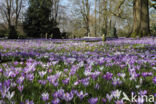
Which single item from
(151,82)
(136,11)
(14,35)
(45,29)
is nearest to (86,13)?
(45,29)

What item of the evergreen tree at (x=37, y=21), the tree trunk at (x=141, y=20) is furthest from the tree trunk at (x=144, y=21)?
the evergreen tree at (x=37, y=21)

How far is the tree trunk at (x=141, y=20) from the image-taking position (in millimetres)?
17547

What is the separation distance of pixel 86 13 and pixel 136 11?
3275 centimetres

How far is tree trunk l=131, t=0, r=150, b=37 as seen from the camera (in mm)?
17547

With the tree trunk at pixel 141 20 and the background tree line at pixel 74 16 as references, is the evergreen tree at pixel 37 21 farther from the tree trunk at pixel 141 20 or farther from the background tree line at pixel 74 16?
the tree trunk at pixel 141 20

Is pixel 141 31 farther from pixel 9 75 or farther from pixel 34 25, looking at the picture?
pixel 34 25

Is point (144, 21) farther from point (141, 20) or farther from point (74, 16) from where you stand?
point (74, 16)

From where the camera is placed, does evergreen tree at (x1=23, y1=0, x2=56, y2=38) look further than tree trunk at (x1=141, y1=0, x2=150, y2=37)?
Yes

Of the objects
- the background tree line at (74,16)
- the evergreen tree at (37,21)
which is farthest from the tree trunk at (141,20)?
the evergreen tree at (37,21)

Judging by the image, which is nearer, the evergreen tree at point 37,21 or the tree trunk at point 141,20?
the tree trunk at point 141,20

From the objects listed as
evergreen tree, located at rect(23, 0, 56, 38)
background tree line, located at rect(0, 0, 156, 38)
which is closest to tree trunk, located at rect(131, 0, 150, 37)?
background tree line, located at rect(0, 0, 156, 38)

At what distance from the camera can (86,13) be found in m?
50.4

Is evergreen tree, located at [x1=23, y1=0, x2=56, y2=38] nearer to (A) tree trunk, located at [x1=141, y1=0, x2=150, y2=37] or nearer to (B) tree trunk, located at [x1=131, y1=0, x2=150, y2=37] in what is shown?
(B) tree trunk, located at [x1=131, y1=0, x2=150, y2=37]

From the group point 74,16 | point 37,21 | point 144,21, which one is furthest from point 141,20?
point 74,16
